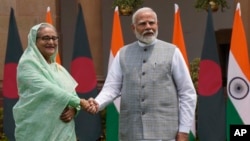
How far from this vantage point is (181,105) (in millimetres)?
3918

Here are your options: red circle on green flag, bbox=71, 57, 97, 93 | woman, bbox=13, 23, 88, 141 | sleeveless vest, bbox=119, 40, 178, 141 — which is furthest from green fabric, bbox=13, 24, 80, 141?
red circle on green flag, bbox=71, 57, 97, 93

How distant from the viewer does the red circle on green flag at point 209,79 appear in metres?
7.06

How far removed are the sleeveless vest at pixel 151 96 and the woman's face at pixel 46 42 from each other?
491 millimetres

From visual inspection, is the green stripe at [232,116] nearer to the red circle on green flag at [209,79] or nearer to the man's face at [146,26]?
the red circle on green flag at [209,79]

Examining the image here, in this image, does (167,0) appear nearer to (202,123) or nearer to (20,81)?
(202,123)

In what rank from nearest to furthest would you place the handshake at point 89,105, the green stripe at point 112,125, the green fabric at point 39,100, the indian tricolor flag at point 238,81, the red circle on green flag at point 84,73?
the green fabric at point 39,100
the handshake at point 89,105
the indian tricolor flag at point 238,81
the green stripe at point 112,125
the red circle on green flag at point 84,73

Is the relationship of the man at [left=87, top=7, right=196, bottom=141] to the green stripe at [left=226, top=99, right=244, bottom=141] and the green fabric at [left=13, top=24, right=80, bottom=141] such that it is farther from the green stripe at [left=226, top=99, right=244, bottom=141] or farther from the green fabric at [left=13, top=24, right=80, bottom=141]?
the green stripe at [left=226, top=99, right=244, bottom=141]

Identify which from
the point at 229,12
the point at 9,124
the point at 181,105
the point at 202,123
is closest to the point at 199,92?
the point at 202,123

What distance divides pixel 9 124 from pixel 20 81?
12.5ft

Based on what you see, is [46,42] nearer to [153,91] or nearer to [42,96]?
[42,96]

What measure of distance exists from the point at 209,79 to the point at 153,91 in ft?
10.9

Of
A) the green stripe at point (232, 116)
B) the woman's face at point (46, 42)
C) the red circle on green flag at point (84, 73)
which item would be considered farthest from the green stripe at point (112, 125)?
the woman's face at point (46, 42)

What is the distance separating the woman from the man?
208 mm

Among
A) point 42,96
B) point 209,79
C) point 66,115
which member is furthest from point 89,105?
point 209,79
